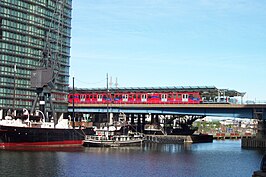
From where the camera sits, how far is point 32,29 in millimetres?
147125

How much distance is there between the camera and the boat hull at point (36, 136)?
103438 millimetres

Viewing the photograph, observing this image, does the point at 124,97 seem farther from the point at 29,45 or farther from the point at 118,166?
the point at 118,166

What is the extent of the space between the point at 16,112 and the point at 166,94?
45450mm

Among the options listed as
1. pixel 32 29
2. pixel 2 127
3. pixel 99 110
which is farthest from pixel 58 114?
pixel 2 127

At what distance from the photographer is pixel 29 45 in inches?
5787

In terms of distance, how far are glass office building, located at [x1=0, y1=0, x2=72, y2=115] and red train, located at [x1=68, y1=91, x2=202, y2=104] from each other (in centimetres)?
804

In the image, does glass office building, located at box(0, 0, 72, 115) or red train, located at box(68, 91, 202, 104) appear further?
red train, located at box(68, 91, 202, 104)

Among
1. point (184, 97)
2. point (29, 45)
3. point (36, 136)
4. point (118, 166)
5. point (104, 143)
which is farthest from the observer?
point (29, 45)

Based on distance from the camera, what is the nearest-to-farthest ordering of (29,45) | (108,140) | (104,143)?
1. (104,143)
2. (108,140)
3. (29,45)

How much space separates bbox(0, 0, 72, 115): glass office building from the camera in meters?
140

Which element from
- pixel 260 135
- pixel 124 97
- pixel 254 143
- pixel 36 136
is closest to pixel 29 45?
pixel 124 97

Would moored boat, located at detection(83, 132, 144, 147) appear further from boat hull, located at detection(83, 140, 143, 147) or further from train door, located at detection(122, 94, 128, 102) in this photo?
train door, located at detection(122, 94, 128, 102)

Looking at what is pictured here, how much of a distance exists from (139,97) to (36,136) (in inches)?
2032

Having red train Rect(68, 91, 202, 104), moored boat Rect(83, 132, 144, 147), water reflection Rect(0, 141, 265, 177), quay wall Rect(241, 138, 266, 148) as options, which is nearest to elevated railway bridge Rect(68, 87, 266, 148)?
red train Rect(68, 91, 202, 104)
